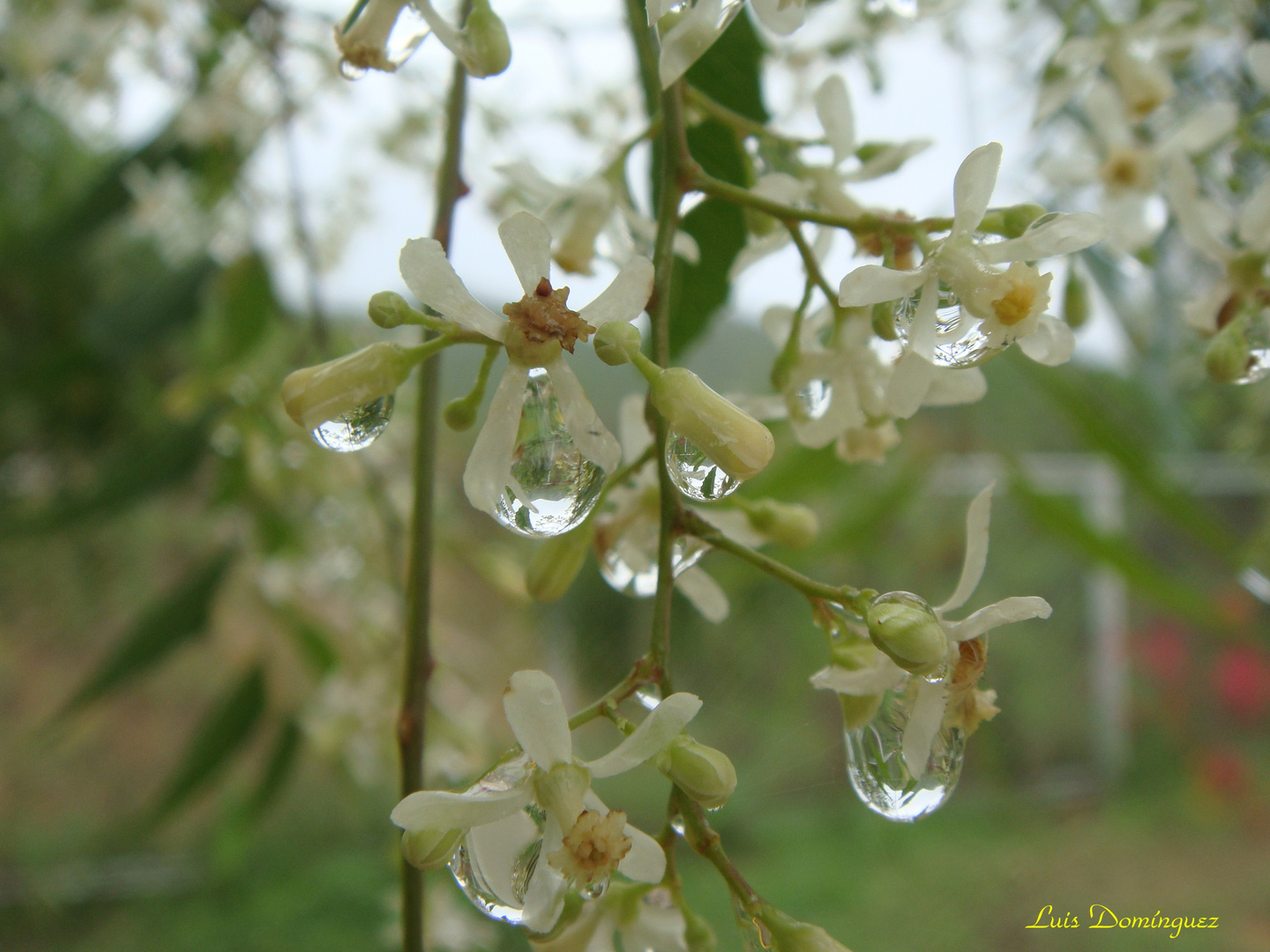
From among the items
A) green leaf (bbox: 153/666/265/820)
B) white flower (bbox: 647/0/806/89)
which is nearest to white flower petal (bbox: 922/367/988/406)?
white flower (bbox: 647/0/806/89)

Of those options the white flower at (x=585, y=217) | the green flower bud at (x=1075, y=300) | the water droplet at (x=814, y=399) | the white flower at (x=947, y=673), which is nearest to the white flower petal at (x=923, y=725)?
the white flower at (x=947, y=673)

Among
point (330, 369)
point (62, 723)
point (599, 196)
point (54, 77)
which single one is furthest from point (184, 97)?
point (330, 369)

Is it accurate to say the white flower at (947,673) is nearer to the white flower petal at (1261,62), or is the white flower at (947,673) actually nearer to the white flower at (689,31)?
the white flower at (689,31)

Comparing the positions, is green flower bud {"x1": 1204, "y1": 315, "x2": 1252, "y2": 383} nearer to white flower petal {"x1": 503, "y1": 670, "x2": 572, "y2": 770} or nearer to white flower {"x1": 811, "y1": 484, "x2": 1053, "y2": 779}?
white flower {"x1": 811, "y1": 484, "x2": 1053, "y2": 779}

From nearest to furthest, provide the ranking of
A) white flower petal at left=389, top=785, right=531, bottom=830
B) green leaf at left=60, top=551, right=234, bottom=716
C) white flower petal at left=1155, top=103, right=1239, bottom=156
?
white flower petal at left=389, top=785, right=531, bottom=830, white flower petal at left=1155, top=103, right=1239, bottom=156, green leaf at left=60, top=551, right=234, bottom=716

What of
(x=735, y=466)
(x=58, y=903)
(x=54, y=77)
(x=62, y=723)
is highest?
(x=735, y=466)

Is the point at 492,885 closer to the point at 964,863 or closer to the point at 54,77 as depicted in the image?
the point at 54,77
